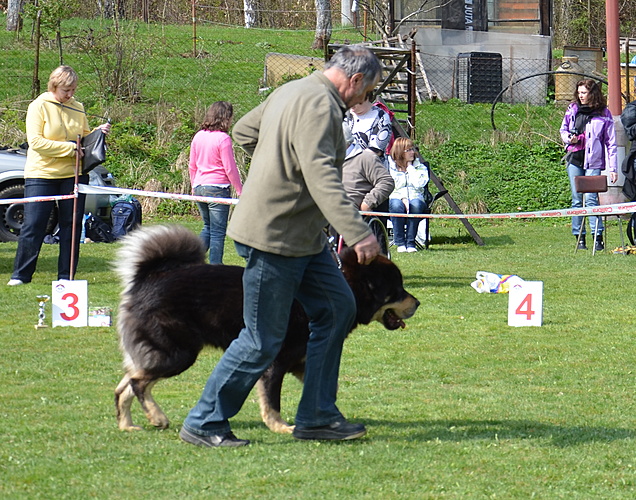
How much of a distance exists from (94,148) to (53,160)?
440mm

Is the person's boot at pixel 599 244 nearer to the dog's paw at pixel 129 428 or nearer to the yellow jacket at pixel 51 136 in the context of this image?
the yellow jacket at pixel 51 136

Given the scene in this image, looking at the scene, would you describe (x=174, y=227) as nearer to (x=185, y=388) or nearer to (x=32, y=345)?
(x=185, y=388)

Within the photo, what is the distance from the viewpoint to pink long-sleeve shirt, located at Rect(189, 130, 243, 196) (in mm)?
9953

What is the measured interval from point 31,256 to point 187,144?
955cm

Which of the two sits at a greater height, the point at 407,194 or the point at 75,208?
the point at 407,194

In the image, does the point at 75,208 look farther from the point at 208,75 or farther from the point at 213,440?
the point at 208,75

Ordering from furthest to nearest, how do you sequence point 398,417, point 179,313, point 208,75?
point 208,75 → point 398,417 → point 179,313

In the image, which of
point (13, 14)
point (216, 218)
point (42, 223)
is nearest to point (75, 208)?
point (42, 223)

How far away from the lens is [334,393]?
4777mm

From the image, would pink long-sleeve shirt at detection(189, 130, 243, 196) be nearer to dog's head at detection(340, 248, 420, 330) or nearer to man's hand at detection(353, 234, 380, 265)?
dog's head at detection(340, 248, 420, 330)

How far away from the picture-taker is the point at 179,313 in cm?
471

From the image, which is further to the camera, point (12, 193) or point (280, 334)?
point (12, 193)

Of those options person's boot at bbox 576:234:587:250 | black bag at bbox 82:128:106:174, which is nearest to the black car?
black bag at bbox 82:128:106:174

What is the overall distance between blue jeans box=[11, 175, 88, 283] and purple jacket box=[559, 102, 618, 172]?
6.41 meters
